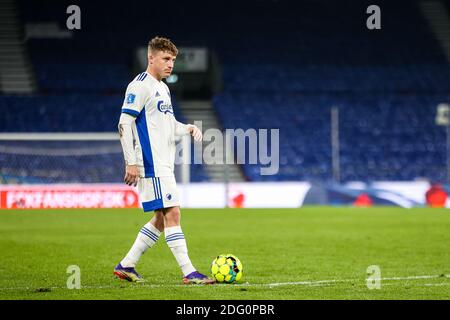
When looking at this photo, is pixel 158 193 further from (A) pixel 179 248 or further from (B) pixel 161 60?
(B) pixel 161 60

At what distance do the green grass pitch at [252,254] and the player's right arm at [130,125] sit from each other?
1.06 m

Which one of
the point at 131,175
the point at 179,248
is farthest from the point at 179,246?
the point at 131,175

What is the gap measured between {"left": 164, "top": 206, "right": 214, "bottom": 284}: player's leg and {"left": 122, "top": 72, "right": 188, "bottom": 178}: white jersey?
399 mm

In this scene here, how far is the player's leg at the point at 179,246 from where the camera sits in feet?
27.8

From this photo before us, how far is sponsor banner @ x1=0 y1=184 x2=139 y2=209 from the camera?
26.4 meters

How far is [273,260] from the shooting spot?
444 inches

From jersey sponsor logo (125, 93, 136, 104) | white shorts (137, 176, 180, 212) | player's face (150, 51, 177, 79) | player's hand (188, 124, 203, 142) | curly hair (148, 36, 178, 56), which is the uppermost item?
curly hair (148, 36, 178, 56)

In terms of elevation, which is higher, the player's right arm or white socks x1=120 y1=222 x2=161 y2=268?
the player's right arm

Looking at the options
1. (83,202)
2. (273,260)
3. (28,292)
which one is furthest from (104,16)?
(28,292)

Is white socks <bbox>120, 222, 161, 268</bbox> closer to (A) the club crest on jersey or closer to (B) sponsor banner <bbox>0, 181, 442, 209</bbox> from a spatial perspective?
(A) the club crest on jersey

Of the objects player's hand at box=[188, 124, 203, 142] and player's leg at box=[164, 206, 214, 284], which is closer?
player's leg at box=[164, 206, 214, 284]

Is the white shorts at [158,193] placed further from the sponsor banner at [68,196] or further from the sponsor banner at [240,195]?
the sponsor banner at [68,196]

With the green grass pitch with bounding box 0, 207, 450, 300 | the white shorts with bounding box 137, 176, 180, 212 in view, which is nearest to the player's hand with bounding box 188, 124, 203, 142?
the white shorts with bounding box 137, 176, 180, 212
